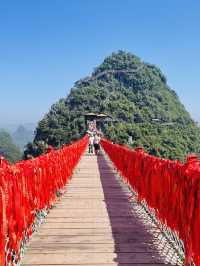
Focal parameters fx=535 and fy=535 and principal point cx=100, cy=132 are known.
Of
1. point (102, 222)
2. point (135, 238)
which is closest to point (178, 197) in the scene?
point (135, 238)

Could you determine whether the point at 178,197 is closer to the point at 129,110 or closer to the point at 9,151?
the point at 129,110

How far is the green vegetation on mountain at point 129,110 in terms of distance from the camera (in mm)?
66062

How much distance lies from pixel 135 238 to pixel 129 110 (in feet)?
295

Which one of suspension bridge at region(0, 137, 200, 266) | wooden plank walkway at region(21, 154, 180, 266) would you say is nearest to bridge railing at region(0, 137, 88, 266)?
suspension bridge at region(0, 137, 200, 266)

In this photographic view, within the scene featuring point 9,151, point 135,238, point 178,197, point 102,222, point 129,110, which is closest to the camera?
point 178,197

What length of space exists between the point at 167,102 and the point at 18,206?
128806mm

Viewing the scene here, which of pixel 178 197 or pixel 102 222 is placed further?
pixel 102 222

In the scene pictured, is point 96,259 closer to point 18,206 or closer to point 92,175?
point 18,206

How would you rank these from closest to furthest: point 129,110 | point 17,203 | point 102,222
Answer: point 17,203
point 102,222
point 129,110

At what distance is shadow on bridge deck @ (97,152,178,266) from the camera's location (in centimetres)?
569

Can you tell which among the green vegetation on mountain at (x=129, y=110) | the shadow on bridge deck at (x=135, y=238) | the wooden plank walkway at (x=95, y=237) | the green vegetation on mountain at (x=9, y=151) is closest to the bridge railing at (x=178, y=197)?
the shadow on bridge deck at (x=135, y=238)

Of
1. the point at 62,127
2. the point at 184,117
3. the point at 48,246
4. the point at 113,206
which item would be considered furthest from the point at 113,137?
the point at 184,117

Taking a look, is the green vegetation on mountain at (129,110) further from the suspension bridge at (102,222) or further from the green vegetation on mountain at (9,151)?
the suspension bridge at (102,222)

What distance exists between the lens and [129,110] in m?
96.4
